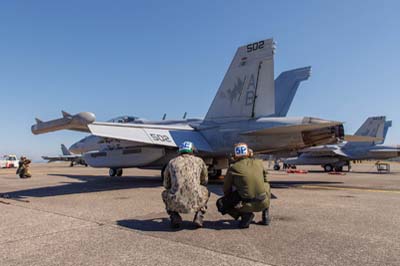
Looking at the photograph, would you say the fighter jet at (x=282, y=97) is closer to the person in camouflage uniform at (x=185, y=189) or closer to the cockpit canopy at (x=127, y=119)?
the cockpit canopy at (x=127, y=119)

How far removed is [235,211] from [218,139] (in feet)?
26.7

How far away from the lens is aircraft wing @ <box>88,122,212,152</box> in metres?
11.6

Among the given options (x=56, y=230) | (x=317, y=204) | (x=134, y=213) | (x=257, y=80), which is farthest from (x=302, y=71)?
(x=56, y=230)

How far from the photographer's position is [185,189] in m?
5.53

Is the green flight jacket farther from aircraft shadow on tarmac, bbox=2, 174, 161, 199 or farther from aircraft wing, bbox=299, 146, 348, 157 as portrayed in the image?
aircraft wing, bbox=299, 146, 348, 157

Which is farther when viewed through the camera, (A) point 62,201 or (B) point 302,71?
(B) point 302,71

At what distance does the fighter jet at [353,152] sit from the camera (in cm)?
3009

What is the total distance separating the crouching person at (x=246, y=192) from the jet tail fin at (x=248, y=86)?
7.44m

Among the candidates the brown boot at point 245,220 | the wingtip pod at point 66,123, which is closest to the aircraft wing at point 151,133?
the wingtip pod at point 66,123

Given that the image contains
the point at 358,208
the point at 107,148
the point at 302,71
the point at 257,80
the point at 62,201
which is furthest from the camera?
the point at 302,71

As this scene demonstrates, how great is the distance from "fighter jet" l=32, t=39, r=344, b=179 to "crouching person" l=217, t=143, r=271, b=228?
5.75m

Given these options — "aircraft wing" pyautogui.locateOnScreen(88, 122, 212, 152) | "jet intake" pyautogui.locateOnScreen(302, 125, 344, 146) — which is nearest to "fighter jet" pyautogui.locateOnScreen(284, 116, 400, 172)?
"jet intake" pyautogui.locateOnScreen(302, 125, 344, 146)

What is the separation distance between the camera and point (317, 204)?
8.11 m

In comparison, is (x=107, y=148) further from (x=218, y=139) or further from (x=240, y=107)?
(x=240, y=107)
